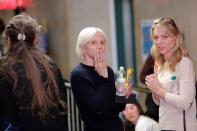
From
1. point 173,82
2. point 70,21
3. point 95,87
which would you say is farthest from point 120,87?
point 70,21

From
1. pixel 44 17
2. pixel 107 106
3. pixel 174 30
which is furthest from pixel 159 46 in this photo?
pixel 44 17

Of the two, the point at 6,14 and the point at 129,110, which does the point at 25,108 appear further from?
the point at 6,14

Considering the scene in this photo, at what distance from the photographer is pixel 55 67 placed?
184 inches

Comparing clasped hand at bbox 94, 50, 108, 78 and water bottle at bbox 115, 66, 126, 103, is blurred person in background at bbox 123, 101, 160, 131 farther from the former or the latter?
clasped hand at bbox 94, 50, 108, 78

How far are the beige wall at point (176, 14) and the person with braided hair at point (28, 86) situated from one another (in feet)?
13.5

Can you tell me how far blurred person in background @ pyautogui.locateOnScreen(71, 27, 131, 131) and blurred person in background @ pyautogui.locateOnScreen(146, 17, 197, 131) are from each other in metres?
0.32

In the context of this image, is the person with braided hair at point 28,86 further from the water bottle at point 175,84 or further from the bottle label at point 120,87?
the water bottle at point 175,84

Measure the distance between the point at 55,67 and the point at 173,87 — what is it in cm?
106

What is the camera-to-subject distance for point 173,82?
498 centimetres

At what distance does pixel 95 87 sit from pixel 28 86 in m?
0.69

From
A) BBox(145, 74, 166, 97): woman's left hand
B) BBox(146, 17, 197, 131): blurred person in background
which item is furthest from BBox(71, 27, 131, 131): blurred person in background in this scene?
BBox(146, 17, 197, 131): blurred person in background

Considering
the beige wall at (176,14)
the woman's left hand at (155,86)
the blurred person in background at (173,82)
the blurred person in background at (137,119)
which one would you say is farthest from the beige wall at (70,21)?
the woman's left hand at (155,86)

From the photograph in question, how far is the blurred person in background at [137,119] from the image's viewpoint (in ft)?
22.6

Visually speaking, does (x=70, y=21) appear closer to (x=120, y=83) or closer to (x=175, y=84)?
(x=120, y=83)
